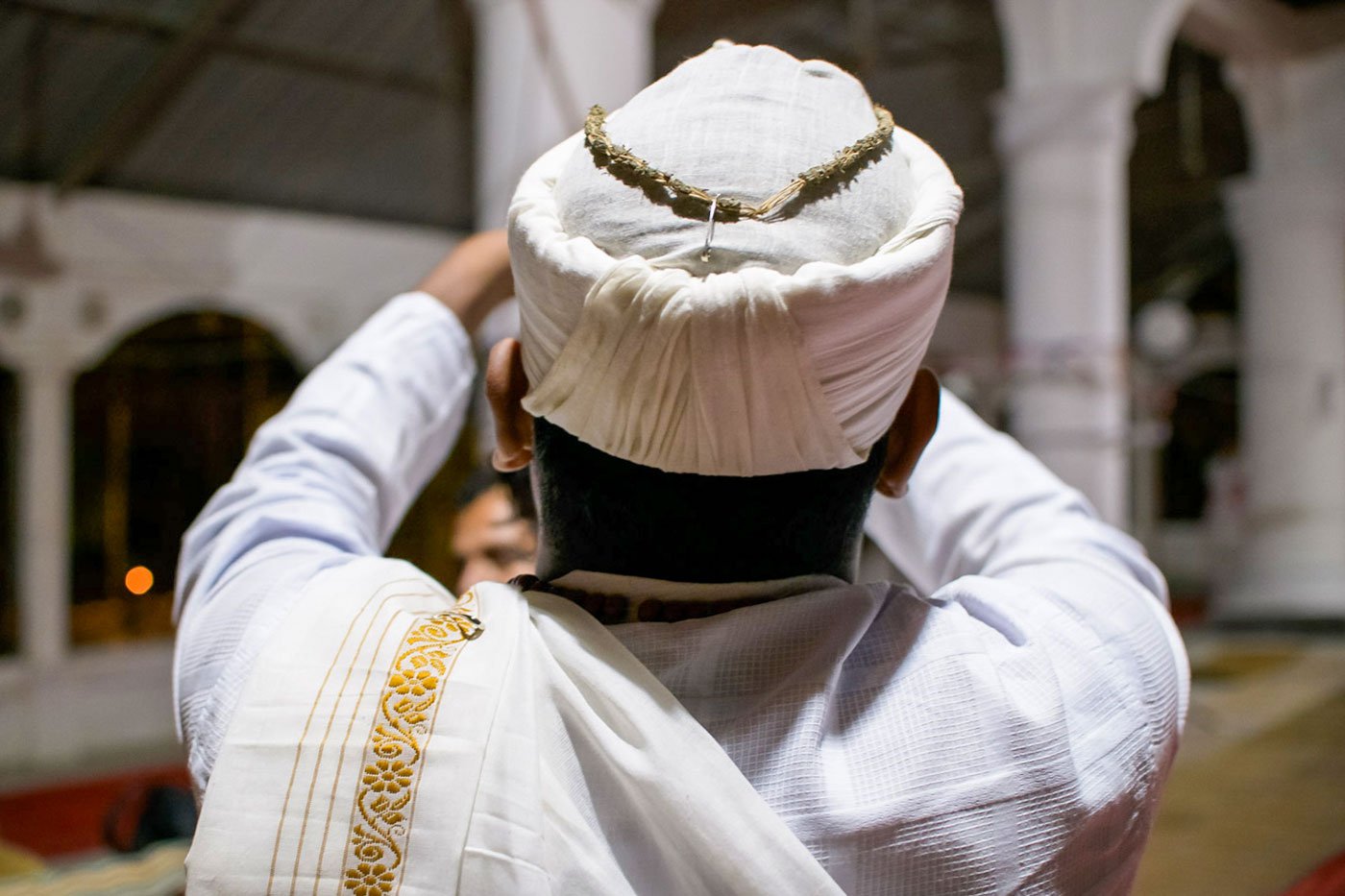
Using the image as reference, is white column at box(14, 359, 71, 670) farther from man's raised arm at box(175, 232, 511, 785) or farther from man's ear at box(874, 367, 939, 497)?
man's ear at box(874, 367, 939, 497)

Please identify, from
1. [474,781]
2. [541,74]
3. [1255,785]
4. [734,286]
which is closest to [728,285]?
[734,286]

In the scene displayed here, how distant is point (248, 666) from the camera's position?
2.21ft

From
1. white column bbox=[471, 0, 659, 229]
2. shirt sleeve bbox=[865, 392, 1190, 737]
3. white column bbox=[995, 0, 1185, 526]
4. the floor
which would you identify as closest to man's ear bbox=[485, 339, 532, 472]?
shirt sleeve bbox=[865, 392, 1190, 737]

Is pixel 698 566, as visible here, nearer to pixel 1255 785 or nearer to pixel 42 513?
pixel 1255 785

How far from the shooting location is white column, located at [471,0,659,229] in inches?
123

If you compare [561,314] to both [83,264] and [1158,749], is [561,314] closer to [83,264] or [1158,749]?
[1158,749]

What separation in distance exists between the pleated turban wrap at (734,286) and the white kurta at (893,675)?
104mm

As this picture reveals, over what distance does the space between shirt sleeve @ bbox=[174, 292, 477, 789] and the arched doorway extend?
17.6ft

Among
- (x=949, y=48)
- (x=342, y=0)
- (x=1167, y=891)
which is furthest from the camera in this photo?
(x=949, y=48)

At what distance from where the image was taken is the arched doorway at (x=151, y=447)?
19.0 feet

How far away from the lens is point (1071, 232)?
505 cm

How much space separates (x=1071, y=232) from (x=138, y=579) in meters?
4.59

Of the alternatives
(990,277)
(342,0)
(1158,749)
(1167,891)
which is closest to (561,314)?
(1158,749)

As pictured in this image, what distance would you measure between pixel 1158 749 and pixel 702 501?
32 cm
